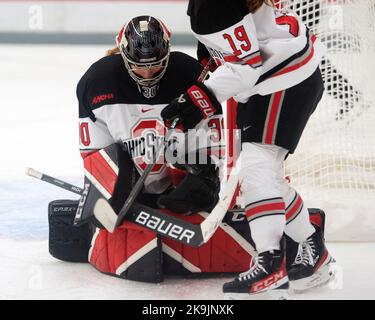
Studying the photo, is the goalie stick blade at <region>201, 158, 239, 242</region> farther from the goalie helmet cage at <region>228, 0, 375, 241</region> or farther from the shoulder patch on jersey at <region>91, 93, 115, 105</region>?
the goalie helmet cage at <region>228, 0, 375, 241</region>

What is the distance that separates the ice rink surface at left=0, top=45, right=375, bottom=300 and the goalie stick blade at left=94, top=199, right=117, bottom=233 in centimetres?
15

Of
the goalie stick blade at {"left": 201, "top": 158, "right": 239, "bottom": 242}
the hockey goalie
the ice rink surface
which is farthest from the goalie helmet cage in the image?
the goalie stick blade at {"left": 201, "top": 158, "right": 239, "bottom": 242}

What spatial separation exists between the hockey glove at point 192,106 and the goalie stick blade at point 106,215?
341mm

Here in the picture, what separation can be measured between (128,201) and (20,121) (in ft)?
8.37

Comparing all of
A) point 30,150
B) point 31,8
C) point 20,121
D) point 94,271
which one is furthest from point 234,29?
point 31,8

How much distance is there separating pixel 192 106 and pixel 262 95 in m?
0.18

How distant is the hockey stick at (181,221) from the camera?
7.71 feet

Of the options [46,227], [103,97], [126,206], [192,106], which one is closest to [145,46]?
[103,97]

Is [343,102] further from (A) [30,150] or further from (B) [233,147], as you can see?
(A) [30,150]

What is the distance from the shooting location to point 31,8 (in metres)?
7.71

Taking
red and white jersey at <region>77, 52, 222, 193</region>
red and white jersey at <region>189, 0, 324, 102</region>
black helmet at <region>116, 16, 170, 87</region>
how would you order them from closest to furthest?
1. red and white jersey at <region>189, 0, 324, 102</region>
2. black helmet at <region>116, 16, 170, 87</region>
3. red and white jersey at <region>77, 52, 222, 193</region>

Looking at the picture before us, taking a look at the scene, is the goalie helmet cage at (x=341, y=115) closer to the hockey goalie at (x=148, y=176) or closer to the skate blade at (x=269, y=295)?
the hockey goalie at (x=148, y=176)

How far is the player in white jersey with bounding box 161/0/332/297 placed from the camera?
2184 mm

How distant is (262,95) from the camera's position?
2256 mm
